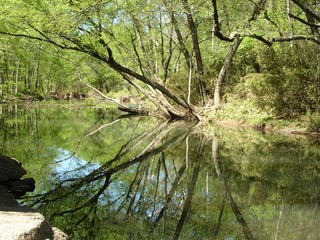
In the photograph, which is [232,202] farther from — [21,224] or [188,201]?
[21,224]

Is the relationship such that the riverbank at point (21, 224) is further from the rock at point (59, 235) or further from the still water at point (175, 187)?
the still water at point (175, 187)

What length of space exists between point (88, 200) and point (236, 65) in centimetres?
1863

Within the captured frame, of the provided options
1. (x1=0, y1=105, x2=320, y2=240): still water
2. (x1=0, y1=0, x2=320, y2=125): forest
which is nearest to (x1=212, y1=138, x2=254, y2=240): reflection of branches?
(x1=0, y1=105, x2=320, y2=240): still water

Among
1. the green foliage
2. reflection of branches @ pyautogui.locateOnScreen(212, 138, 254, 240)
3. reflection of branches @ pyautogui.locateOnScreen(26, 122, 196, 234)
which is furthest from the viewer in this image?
the green foliage

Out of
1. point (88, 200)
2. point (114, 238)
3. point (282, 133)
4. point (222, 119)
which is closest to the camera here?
point (114, 238)

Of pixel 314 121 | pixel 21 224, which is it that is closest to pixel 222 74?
pixel 314 121

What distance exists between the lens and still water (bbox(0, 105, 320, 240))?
5.45 meters

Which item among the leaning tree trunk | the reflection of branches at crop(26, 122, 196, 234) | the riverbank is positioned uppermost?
the leaning tree trunk

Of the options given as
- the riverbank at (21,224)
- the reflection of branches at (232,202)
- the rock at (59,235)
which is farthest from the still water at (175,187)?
the riverbank at (21,224)

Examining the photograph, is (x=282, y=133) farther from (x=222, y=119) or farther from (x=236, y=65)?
(x=236, y=65)

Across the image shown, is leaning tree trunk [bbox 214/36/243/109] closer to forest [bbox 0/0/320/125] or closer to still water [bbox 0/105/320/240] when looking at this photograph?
forest [bbox 0/0/320/125]

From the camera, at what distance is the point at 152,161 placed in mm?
10609

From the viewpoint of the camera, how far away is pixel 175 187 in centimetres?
781

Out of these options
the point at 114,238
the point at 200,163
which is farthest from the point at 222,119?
the point at 114,238
